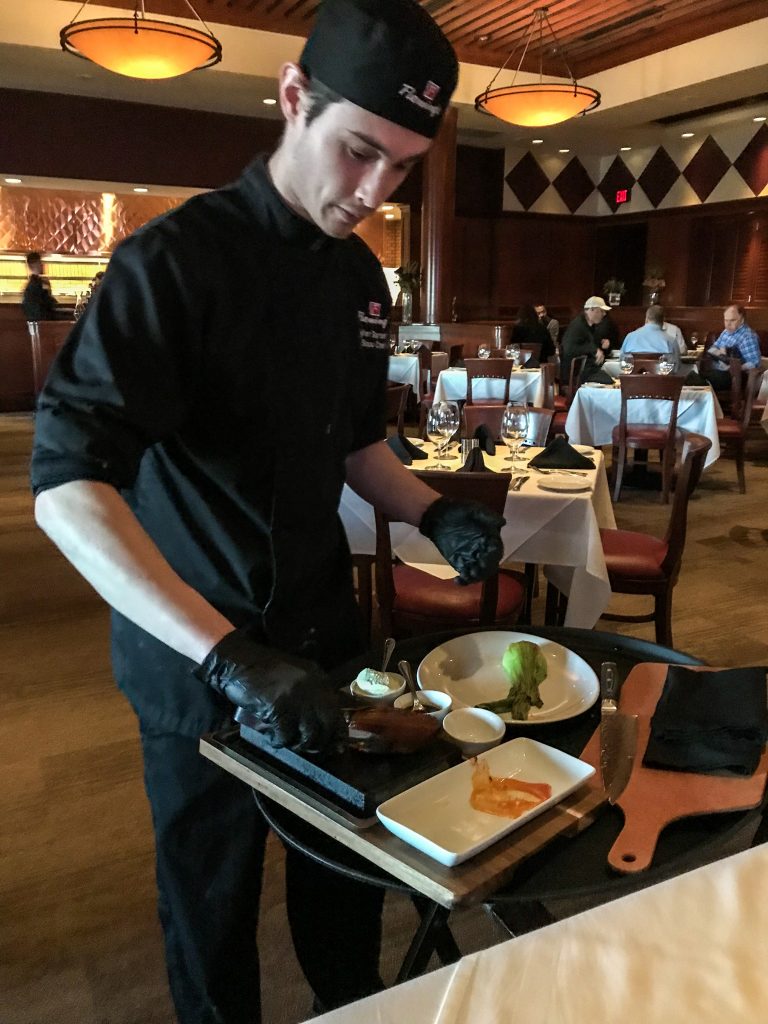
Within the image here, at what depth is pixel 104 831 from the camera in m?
2.23

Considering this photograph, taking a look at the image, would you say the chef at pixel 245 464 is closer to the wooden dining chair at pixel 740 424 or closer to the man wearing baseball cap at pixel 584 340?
the wooden dining chair at pixel 740 424

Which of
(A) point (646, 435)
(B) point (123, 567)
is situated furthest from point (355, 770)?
(A) point (646, 435)

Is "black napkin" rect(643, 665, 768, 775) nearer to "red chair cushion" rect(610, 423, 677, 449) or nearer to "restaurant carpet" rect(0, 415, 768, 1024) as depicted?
"restaurant carpet" rect(0, 415, 768, 1024)

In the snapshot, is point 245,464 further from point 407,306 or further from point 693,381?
point 407,306

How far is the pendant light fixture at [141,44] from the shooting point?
5.34 metres

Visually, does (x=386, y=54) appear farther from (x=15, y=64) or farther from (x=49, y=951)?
(x=15, y=64)

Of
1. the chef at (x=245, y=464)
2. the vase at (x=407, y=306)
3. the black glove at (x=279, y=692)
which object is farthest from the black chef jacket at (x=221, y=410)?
the vase at (x=407, y=306)

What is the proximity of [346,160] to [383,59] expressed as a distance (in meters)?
0.12

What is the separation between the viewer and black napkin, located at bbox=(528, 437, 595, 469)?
121 inches

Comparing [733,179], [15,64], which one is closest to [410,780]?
[15,64]

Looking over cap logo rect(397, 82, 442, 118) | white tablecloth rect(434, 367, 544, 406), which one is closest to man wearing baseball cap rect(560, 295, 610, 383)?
white tablecloth rect(434, 367, 544, 406)

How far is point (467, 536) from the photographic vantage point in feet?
4.58

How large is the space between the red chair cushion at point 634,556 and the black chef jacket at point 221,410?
1.85 metres

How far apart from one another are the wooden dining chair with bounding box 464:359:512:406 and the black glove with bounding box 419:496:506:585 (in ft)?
16.1
